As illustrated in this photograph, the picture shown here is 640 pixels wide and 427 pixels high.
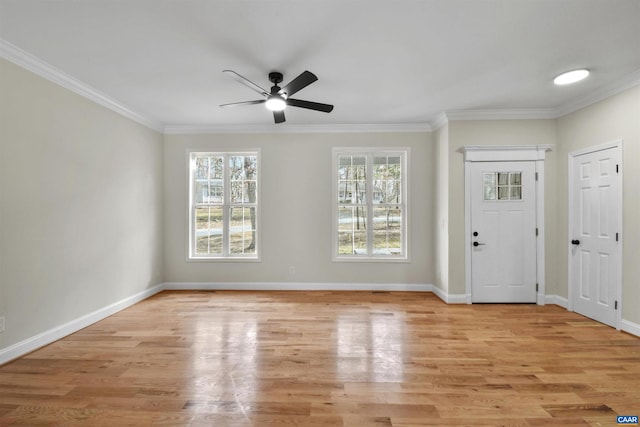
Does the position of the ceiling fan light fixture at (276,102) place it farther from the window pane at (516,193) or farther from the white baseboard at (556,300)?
the white baseboard at (556,300)

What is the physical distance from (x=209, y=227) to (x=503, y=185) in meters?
4.64

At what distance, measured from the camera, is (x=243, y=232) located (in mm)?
5047

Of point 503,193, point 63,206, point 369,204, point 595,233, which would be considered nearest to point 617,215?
A: point 595,233

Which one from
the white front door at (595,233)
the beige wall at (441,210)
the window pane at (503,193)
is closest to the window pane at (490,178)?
the window pane at (503,193)

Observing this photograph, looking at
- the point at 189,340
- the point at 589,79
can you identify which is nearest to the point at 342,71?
the point at 589,79

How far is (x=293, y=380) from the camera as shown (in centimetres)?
229

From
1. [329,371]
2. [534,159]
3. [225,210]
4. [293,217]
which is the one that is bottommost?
[329,371]

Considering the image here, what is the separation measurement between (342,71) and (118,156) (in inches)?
125

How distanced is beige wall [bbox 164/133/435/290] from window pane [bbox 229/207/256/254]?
0.70ft

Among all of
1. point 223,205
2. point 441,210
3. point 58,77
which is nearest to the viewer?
point 58,77

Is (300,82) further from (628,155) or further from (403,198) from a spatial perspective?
(628,155)

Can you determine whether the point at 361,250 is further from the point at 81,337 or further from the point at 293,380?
the point at 81,337

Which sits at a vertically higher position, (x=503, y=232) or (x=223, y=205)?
(x=223, y=205)

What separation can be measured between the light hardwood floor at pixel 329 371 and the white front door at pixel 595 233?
0.30 m
